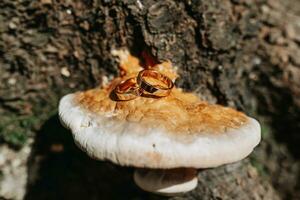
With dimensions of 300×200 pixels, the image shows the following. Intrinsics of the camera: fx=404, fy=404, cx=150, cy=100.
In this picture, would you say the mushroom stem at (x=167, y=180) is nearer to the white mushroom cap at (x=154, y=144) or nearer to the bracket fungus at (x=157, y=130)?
the bracket fungus at (x=157, y=130)

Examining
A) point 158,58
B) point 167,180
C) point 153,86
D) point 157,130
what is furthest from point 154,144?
point 158,58

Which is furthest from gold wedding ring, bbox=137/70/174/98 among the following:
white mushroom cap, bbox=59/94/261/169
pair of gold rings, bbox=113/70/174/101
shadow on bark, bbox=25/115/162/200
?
shadow on bark, bbox=25/115/162/200

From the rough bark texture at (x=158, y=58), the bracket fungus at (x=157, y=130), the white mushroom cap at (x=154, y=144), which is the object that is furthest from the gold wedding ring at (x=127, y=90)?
the rough bark texture at (x=158, y=58)

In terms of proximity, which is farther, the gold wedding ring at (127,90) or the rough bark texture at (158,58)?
the rough bark texture at (158,58)

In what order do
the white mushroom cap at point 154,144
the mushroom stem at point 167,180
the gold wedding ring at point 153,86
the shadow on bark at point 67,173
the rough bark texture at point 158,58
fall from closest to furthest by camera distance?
the white mushroom cap at point 154,144 → the gold wedding ring at point 153,86 → the mushroom stem at point 167,180 → the rough bark texture at point 158,58 → the shadow on bark at point 67,173

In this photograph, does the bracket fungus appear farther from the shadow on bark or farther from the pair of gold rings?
the shadow on bark

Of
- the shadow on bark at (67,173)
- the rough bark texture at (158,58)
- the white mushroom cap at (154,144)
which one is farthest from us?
the shadow on bark at (67,173)

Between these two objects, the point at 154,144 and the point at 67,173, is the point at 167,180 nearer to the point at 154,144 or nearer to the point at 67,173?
the point at 154,144
